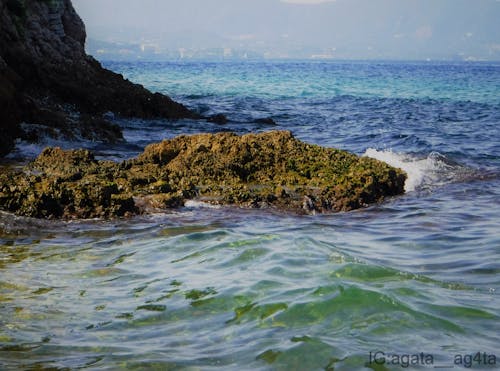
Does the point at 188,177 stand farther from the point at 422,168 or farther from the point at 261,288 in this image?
the point at 422,168

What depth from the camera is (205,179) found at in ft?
32.9

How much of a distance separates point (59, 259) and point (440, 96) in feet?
124

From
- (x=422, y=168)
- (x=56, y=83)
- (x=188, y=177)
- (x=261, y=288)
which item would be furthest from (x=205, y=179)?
(x=56, y=83)

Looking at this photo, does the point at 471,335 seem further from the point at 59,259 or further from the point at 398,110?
the point at 398,110

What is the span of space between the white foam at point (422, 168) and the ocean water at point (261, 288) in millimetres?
299

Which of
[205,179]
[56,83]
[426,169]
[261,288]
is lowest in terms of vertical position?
[261,288]

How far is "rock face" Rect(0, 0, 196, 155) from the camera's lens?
14531mm

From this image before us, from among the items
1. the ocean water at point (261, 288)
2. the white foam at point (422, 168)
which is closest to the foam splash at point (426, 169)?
the white foam at point (422, 168)

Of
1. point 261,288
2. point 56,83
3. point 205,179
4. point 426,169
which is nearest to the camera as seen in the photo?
point 261,288

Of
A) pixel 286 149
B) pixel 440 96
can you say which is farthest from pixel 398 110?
pixel 286 149

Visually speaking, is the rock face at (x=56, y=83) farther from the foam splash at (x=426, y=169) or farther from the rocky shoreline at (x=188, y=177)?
the foam splash at (x=426, y=169)

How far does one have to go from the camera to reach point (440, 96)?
137 feet

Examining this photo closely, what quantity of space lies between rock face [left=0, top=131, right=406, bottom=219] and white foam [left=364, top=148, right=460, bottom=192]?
3.38ft

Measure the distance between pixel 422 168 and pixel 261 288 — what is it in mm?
7654
